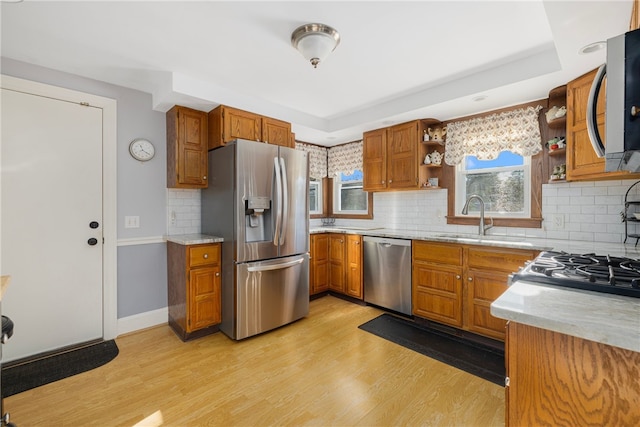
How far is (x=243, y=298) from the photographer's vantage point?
2.65 metres

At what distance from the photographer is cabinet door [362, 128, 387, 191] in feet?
12.0

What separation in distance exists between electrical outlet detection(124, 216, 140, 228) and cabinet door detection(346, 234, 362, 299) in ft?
7.62

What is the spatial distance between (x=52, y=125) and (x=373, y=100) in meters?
2.99

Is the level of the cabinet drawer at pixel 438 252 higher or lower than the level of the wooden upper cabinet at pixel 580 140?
lower

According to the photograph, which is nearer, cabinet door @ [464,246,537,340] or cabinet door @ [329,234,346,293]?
cabinet door @ [464,246,537,340]

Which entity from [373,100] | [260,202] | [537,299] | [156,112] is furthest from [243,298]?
[373,100]

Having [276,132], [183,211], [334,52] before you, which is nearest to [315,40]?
[334,52]

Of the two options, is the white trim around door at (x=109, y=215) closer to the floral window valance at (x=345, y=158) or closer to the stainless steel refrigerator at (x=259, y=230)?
the stainless steel refrigerator at (x=259, y=230)

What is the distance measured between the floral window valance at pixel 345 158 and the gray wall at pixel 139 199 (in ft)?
8.11

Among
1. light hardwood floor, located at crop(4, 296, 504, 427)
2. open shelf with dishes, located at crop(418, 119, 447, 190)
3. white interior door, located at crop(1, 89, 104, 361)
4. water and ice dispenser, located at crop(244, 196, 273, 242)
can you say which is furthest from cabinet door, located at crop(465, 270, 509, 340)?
white interior door, located at crop(1, 89, 104, 361)

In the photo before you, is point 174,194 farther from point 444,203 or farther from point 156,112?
point 444,203

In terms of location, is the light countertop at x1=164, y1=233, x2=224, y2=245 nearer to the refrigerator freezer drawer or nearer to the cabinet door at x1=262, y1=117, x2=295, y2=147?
the refrigerator freezer drawer

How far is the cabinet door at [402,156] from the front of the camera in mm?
3338

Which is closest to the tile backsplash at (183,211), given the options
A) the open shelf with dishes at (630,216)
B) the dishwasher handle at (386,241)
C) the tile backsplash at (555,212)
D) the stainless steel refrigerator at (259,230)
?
the tile backsplash at (555,212)
